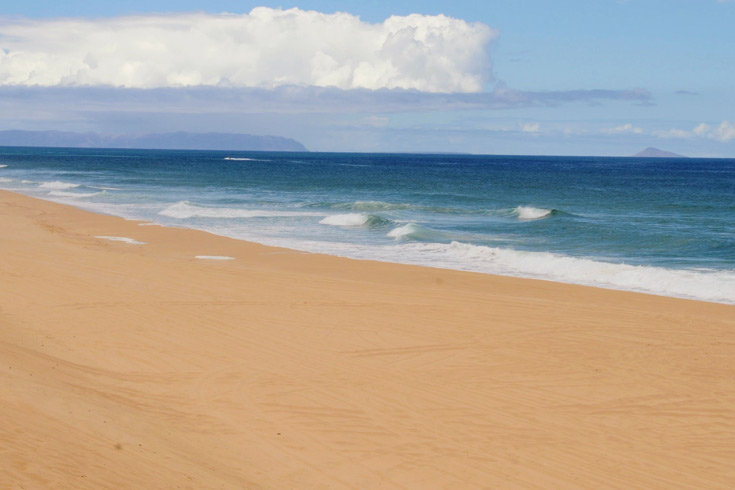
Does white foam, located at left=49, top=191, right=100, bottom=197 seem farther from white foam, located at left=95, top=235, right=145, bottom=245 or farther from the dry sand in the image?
the dry sand

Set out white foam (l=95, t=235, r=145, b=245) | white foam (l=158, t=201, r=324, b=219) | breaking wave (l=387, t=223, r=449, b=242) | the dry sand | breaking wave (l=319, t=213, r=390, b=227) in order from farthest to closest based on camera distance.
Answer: white foam (l=158, t=201, r=324, b=219) < breaking wave (l=319, t=213, r=390, b=227) < breaking wave (l=387, t=223, r=449, b=242) < white foam (l=95, t=235, r=145, b=245) < the dry sand

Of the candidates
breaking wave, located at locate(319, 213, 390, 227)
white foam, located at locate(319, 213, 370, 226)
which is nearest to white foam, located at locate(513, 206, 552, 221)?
breaking wave, located at locate(319, 213, 390, 227)

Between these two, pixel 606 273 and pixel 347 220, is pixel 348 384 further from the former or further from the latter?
pixel 347 220

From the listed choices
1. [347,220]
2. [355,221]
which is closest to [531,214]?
[355,221]

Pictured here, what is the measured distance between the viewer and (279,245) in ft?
Result: 73.5

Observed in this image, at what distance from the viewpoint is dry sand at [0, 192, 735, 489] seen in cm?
653

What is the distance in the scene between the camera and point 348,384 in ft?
28.7

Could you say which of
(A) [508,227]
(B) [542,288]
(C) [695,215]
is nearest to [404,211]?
(A) [508,227]

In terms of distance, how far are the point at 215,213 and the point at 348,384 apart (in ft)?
82.5

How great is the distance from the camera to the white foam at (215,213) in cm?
3183

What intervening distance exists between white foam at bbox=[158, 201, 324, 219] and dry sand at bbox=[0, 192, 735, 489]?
16.5 m

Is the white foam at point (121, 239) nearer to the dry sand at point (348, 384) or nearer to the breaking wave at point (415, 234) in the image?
the dry sand at point (348, 384)

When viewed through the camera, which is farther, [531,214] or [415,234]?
[531,214]

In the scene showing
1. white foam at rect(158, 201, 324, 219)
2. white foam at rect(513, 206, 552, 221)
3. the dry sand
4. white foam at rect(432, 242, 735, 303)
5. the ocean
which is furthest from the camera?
white foam at rect(513, 206, 552, 221)
